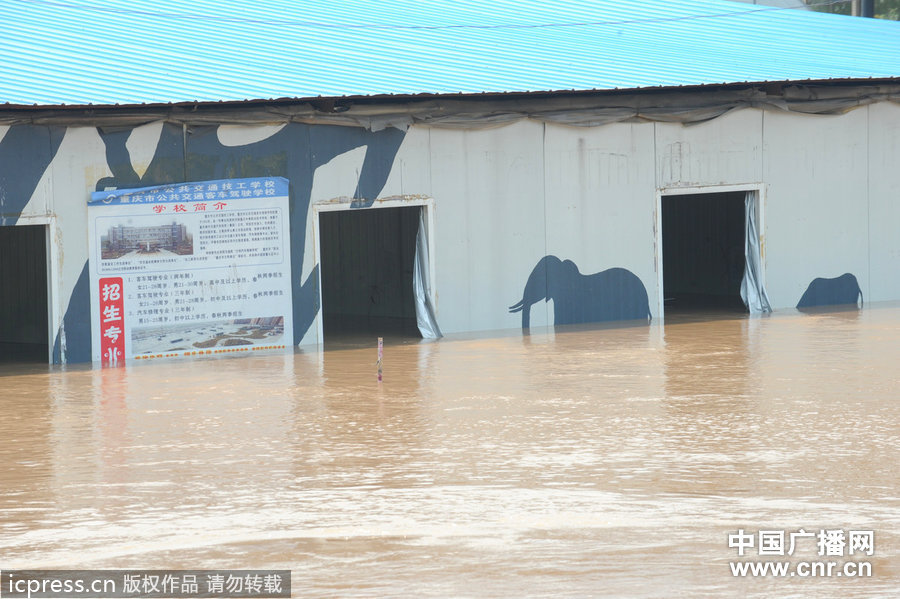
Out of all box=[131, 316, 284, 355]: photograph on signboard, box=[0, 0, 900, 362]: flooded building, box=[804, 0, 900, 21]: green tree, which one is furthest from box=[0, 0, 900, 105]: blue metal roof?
box=[804, 0, 900, 21]: green tree

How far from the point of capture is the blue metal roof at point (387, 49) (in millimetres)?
14891

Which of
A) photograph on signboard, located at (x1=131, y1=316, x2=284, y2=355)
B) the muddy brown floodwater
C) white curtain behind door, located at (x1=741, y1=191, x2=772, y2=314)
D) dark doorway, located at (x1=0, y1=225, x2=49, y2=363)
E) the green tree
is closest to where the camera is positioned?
the muddy brown floodwater

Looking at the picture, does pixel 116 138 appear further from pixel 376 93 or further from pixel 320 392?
pixel 320 392

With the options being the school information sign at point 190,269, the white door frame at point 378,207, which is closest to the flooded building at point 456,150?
the white door frame at point 378,207

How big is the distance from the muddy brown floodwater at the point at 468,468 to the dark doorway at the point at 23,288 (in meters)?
3.07

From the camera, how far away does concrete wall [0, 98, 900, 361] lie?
14328 millimetres

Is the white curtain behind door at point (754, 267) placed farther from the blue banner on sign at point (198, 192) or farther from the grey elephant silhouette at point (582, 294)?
the blue banner on sign at point (198, 192)

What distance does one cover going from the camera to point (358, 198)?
15.8 m

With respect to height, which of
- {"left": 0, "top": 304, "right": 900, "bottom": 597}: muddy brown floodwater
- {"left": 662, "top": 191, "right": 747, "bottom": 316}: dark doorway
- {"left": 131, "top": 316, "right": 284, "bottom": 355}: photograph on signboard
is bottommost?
{"left": 0, "top": 304, "right": 900, "bottom": 597}: muddy brown floodwater

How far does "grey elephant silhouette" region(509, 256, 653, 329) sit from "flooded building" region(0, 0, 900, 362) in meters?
0.03

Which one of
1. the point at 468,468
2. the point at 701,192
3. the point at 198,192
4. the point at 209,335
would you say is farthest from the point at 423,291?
the point at 468,468

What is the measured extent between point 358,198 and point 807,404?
6.78 metres

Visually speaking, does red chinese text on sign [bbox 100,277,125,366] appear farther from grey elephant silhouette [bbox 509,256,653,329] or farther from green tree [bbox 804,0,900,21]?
green tree [bbox 804,0,900,21]

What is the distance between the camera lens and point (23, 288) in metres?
17.5
